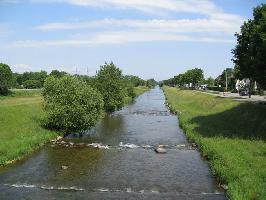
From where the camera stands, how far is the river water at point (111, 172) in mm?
29250

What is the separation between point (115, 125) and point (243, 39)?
83.7 ft

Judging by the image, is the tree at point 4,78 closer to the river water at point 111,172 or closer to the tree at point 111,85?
the tree at point 111,85

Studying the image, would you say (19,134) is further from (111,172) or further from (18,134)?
(111,172)

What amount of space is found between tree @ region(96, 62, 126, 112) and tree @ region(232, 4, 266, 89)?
3408 cm

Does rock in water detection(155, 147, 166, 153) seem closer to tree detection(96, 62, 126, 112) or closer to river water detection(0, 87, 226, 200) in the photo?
river water detection(0, 87, 226, 200)

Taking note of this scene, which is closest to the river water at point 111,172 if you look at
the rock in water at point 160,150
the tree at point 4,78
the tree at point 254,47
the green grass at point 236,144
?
the rock in water at point 160,150

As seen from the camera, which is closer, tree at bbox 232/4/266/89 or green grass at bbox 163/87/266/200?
green grass at bbox 163/87/266/200

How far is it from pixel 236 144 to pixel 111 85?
48.3 meters

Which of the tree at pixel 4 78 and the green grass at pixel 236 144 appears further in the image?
the tree at pixel 4 78

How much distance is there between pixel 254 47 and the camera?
4625 cm

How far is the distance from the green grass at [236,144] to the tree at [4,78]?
3032 inches

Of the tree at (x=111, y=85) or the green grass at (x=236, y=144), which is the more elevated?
the tree at (x=111, y=85)

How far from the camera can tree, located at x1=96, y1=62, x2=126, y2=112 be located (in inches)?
3410

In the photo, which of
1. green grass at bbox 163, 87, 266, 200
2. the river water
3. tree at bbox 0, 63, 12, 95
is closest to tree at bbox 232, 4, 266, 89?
green grass at bbox 163, 87, 266, 200
